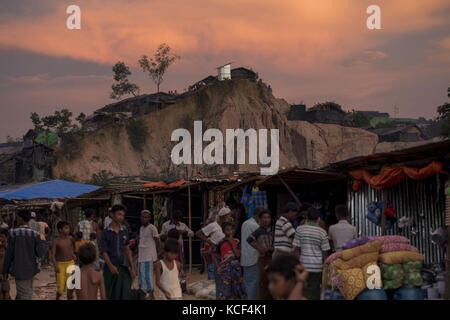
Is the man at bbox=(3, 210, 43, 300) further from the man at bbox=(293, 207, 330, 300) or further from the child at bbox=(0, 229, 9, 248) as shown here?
the man at bbox=(293, 207, 330, 300)

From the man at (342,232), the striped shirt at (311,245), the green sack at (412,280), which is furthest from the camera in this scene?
the man at (342,232)

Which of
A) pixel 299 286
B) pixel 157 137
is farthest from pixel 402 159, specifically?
pixel 157 137

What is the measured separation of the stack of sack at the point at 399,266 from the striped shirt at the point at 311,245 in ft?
2.26

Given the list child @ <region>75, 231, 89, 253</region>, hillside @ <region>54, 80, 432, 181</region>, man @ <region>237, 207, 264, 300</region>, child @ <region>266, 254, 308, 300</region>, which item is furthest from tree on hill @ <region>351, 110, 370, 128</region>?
child @ <region>266, 254, 308, 300</region>

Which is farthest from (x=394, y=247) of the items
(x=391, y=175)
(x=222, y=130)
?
(x=222, y=130)

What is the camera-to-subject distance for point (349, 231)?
329 inches

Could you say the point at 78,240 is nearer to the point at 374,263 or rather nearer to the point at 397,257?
the point at 374,263

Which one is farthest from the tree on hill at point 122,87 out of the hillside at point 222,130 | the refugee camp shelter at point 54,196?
the refugee camp shelter at point 54,196

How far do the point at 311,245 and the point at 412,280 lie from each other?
4.21 ft

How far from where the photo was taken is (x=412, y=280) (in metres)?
7.31

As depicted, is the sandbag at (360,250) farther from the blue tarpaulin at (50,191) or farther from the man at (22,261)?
the blue tarpaulin at (50,191)

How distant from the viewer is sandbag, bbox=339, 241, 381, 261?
7.24 meters

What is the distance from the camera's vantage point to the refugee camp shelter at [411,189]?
29.3 feet

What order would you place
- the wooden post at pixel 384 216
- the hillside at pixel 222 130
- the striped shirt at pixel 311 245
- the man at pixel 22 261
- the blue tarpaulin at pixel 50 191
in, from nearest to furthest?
1. the striped shirt at pixel 311 245
2. the man at pixel 22 261
3. the wooden post at pixel 384 216
4. the blue tarpaulin at pixel 50 191
5. the hillside at pixel 222 130
